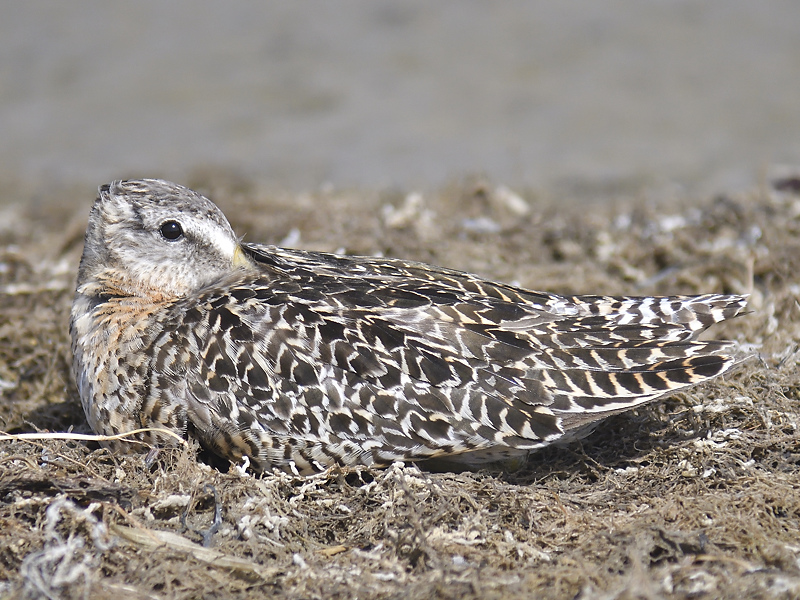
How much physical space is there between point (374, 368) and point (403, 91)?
8.80 metres

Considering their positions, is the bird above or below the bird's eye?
below

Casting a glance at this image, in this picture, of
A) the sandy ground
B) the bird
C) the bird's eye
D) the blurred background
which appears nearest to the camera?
the sandy ground

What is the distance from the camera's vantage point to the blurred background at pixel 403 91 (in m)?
11.1

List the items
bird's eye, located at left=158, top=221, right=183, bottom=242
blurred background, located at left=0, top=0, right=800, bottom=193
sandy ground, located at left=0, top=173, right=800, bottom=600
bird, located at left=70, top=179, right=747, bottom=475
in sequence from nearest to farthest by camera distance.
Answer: sandy ground, located at left=0, top=173, right=800, bottom=600
bird, located at left=70, top=179, right=747, bottom=475
bird's eye, located at left=158, top=221, right=183, bottom=242
blurred background, located at left=0, top=0, right=800, bottom=193

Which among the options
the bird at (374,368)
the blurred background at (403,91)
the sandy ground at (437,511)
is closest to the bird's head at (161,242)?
the bird at (374,368)

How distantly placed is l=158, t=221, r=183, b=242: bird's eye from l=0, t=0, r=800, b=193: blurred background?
468cm

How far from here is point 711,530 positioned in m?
4.14

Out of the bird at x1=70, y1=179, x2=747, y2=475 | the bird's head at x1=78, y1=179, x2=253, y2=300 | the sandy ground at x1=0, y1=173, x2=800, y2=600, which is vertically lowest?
the sandy ground at x1=0, y1=173, x2=800, y2=600

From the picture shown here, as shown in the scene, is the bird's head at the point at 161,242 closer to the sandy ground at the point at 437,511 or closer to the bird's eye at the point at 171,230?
the bird's eye at the point at 171,230

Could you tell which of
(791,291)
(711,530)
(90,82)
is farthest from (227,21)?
(711,530)

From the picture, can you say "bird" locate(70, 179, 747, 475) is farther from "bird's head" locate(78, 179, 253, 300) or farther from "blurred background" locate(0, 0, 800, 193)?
"blurred background" locate(0, 0, 800, 193)

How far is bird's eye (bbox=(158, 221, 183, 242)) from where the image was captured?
5.29 metres

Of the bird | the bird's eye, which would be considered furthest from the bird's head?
the bird

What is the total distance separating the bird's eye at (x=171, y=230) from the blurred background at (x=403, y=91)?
4679mm
